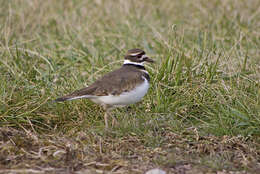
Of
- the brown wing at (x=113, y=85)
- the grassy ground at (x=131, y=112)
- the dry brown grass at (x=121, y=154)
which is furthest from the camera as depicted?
the brown wing at (x=113, y=85)

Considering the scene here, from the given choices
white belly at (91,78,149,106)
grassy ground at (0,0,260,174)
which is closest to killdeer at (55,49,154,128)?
white belly at (91,78,149,106)

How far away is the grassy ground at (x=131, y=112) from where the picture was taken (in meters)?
4.61

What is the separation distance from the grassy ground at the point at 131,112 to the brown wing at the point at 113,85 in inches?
14.5

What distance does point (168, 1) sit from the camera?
34.8 ft

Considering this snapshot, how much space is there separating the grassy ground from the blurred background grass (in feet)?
0.06

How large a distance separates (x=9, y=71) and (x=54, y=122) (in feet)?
4.98

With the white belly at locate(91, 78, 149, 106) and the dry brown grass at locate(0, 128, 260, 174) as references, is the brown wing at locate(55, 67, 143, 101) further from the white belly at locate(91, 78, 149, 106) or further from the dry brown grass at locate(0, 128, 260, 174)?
the dry brown grass at locate(0, 128, 260, 174)

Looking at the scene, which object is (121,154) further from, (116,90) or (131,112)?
(131,112)

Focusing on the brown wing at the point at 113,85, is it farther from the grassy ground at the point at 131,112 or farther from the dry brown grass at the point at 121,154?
the dry brown grass at the point at 121,154

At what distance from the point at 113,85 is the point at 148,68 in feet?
4.39

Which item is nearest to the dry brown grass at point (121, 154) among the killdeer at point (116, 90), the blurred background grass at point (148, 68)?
the blurred background grass at point (148, 68)

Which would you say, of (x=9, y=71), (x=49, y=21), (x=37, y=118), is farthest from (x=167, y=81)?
(x=49, y=21)

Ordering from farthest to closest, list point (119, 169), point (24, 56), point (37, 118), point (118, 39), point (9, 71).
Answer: point (118, 39) → point (24, 56) → point (9, 71) → point (37, 118) → point (119, 169)

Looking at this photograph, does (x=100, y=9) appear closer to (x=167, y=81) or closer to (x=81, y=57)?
(x=81, y=57)
